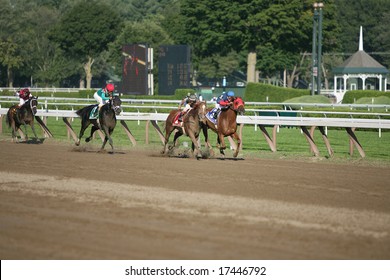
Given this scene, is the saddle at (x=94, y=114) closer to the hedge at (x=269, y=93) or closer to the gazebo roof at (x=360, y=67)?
the hedge at (x=269, y=93)

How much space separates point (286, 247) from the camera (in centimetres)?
796

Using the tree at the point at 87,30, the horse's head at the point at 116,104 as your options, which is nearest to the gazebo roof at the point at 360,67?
the tree at the point at 87,30

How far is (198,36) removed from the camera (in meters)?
65.2

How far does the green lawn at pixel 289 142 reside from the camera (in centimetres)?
1844

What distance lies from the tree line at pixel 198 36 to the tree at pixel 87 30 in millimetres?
87

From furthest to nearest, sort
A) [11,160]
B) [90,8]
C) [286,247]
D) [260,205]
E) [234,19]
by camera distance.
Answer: [90,8] → [234,19] → [11,160] → [260,205] → [286,247]

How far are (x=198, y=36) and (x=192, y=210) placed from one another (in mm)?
55769

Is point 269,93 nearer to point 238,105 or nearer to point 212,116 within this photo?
point 212,116

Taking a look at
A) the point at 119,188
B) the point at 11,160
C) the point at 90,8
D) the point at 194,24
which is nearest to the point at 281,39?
the point at 194,24

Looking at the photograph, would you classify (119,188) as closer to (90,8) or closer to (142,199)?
(142,199)

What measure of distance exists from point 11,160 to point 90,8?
211 feet

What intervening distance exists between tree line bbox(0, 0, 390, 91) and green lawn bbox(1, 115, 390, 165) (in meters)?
30.7

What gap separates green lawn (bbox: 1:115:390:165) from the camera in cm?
1844

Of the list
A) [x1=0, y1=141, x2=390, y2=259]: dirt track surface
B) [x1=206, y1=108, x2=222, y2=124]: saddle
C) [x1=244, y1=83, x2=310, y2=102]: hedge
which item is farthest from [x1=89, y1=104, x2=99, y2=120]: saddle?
[x1=244, y1=83, x2=310, y2=102]: hedge
